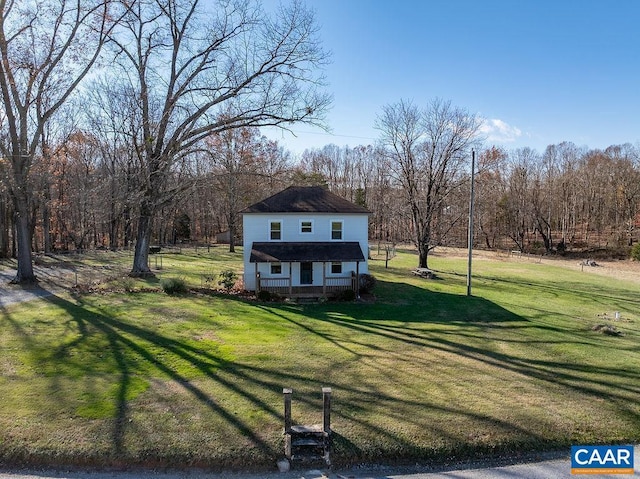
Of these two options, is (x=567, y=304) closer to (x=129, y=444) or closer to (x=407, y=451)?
(x=407, y=451)

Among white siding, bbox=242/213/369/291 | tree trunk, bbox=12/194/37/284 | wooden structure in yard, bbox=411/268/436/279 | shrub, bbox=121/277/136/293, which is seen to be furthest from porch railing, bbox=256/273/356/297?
tree trunk, bbox=12/194/37/284

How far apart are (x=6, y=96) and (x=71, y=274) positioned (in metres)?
10.9

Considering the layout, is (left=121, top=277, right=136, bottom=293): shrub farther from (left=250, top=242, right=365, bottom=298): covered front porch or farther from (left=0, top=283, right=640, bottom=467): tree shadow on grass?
(left=250, top=242, right=365, bottom=298): covered front porch

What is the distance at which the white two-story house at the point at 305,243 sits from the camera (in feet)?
67.6

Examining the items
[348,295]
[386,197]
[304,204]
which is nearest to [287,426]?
[348,295]

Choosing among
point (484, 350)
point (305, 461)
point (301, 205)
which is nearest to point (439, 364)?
point (484, 350)

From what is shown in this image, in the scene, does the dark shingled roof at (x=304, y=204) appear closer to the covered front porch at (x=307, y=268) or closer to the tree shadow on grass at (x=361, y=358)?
the covered front porch at (x=307, y=268)

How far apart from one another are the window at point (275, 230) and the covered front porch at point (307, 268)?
48cm

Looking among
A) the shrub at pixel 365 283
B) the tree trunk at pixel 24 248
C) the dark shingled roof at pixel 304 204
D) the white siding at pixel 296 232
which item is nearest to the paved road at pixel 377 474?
the shrub at pixel 365 283

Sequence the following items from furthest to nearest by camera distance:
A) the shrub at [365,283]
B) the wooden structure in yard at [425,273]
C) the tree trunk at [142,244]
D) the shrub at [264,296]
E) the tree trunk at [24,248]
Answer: the wooden structure in yard at [425,273], the tree trunk at [142,244], the shrub at [365,283], the tree trunk at [24,248], the shrub at [264,296]

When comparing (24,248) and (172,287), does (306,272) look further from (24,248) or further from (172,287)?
(24,248)

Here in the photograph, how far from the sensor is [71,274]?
24.0 metres

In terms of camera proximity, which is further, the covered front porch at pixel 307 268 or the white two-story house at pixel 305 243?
the white two-story house at pixel 305 243

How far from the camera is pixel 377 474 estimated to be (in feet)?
20.4
